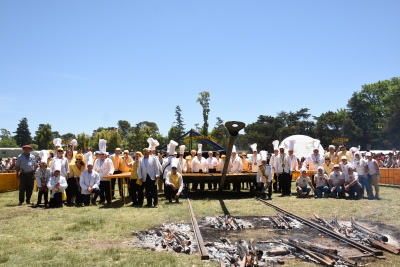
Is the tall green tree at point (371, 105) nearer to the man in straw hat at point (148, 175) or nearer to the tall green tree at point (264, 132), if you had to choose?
the tall green tree at point (264, 132)

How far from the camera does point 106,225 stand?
813 centimetres

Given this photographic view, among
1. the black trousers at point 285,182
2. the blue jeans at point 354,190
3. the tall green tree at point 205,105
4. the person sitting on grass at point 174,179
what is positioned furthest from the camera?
the tall green tree at point 205,105

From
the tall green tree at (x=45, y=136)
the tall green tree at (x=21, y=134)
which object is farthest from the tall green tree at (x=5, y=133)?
the tall green tree at (x=45, y=136)

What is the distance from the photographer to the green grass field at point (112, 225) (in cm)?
551

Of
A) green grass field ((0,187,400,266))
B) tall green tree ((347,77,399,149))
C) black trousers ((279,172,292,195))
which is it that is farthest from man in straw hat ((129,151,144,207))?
tall green tree ((347,77,399,149))

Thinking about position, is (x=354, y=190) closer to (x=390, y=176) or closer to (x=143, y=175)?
(x=390, y=176)

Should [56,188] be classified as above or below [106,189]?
above

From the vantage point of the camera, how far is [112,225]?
320 inches

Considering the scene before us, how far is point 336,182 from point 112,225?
25.7ft

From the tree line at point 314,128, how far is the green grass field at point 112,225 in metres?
40.3

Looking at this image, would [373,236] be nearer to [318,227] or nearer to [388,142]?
[318,227]

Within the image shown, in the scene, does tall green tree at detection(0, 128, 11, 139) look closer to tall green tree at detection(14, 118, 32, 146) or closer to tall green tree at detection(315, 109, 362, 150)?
tall green tree at detection(14, 118, 32, 146)

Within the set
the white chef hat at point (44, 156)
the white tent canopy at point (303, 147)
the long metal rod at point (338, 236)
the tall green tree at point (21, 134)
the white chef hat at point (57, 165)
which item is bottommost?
the long metal rod at point (338, 236)

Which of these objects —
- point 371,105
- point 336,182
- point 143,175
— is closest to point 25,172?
point 143,175
